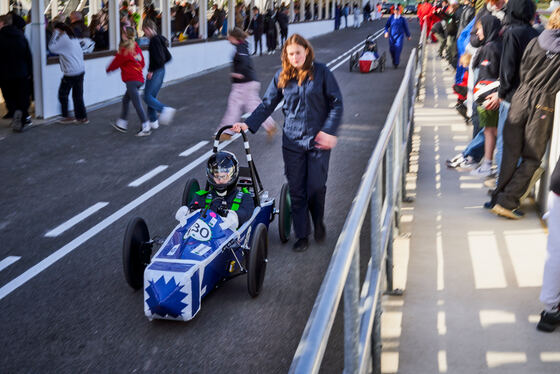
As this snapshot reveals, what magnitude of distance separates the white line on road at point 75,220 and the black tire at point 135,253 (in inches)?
78.2

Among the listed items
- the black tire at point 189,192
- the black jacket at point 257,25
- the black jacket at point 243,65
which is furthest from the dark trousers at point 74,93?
the black jacket at point 257,25

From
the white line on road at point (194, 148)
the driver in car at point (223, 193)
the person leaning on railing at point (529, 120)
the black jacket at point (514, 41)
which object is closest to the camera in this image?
the driver in car at point (223, 193)

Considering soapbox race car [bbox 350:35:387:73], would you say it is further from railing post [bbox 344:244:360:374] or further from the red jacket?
railing post [bbox 344:244:360:374]

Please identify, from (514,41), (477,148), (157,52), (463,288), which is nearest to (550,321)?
(463,288)

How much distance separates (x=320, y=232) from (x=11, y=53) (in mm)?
8209

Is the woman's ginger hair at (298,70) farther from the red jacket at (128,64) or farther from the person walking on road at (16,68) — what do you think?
the person walking on road at (16,68)

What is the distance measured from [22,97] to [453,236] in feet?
29.3

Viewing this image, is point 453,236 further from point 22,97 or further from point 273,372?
point 22,97

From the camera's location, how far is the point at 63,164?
1140 cm

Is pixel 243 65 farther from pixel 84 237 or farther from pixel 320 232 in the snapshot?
pixel 320 232

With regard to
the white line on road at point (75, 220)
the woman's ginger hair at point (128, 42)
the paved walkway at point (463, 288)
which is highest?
the woman's ginger hair at point (128, 42)

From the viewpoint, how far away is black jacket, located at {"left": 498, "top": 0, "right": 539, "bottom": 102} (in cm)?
824

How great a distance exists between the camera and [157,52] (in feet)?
45.3

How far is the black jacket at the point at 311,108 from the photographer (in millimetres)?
6961
